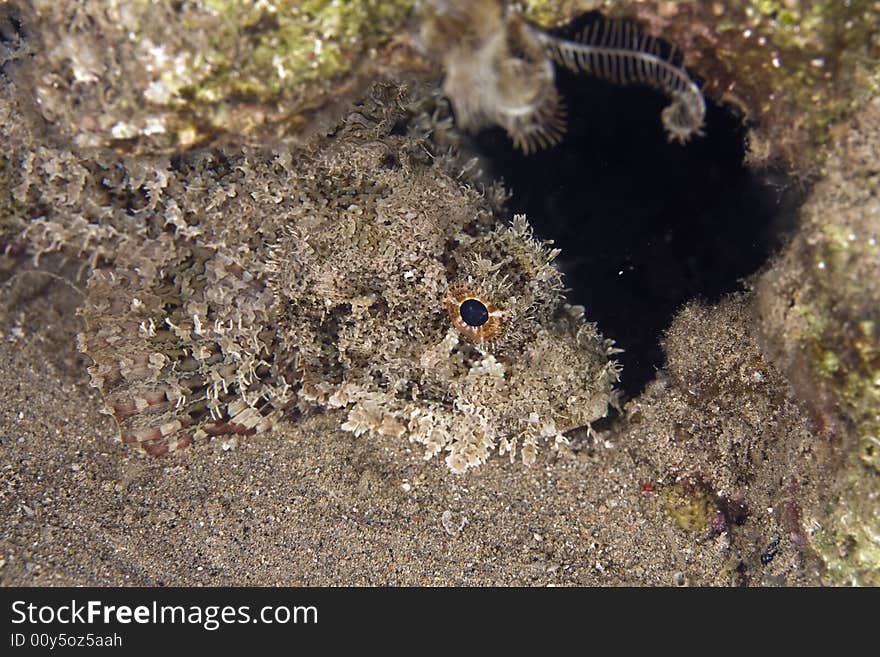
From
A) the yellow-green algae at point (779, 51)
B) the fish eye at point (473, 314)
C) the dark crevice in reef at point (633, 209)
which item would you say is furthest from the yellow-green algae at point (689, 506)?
the yellow-green algae at point (779, 51)

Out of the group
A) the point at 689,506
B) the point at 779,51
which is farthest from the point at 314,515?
the point at 779,51

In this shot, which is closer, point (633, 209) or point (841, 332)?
point (841, 332)

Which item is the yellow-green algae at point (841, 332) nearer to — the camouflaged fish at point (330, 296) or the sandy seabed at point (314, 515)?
the sandy seabed at point (314, 515)

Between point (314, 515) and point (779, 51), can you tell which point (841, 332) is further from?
point (314, 515)

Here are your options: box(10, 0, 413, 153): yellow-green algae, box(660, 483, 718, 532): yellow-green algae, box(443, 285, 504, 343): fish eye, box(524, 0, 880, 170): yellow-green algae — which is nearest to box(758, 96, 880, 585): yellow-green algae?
box(524, 0, 880, 170): yellow-green algae

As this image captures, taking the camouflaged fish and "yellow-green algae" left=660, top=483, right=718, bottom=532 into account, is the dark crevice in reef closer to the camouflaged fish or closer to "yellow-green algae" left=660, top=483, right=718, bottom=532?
"yellow-green algae" left=660, top=483, right=718, bottom=532

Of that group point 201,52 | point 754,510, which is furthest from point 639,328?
point 201,52

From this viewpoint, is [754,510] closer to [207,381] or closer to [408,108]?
[408,108]
